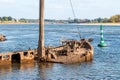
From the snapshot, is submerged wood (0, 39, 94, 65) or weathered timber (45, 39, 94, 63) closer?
submerged wood (0, 39, 94, 65)

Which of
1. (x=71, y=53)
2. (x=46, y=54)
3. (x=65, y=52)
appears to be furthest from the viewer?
(x=65, y=52)

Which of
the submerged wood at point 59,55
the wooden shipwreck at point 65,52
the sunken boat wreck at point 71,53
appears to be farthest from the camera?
the sunken boat wreck at point 71,53

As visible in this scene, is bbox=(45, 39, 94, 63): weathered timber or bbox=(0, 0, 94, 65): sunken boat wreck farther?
bbox=(45, 39, 94, 63): weathered timber

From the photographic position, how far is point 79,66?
4866 cm

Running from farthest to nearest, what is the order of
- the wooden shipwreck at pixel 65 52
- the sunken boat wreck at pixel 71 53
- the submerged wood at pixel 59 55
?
the sunken boat wreck at pixel 71 53 < the wooden shipwreck at pixel 65 52 < the submerged wood at pixel 59 55

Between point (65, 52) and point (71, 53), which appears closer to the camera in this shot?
point (71, 53)

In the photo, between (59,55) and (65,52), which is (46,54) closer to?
(59,55)

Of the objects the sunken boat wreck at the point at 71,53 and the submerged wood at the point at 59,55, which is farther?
the sunken boat wreck at the point at 71,53

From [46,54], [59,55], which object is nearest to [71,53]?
[59,55]

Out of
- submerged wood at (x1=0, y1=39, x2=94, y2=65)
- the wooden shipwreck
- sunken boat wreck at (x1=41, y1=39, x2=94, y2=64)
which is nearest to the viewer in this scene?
submerged wood at (x1=0, y1=39, x2=94, y2=65)

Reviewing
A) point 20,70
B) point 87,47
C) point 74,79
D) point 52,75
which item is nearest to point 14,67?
point 20,70

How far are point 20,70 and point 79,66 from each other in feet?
27.3

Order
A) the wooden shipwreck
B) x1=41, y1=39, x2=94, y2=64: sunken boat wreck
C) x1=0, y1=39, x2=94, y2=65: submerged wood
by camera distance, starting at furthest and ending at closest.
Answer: x1=41, y1=39, x2=94, y2=64: sunken boat wreck, the wooden shipwreck, x1=0, y1=39, x2=94, y2=65: submerged wood

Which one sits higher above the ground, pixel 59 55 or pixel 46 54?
pixel 46 54
